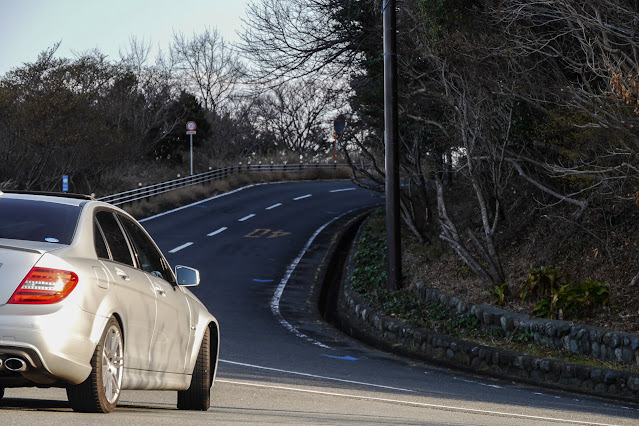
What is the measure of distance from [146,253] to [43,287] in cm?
191

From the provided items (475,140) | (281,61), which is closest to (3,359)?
(475,140)

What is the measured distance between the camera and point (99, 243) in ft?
20.7

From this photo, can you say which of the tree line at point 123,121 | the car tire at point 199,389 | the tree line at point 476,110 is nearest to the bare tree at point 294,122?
the tree line at point 123,121

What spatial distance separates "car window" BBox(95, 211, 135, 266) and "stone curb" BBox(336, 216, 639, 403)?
23.6 feet

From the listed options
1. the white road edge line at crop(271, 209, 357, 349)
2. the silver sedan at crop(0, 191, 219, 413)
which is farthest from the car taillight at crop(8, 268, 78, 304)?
the white road edge line at crop(271, 209, 357, 349)

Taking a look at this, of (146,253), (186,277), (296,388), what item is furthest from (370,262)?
(146,253)

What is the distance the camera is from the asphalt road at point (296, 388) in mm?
7480

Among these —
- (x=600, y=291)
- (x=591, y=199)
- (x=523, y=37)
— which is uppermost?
(x=523, y=37)

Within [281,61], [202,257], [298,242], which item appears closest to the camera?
[281,61]

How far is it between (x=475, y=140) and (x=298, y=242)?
43.6 feet

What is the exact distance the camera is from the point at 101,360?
5.86 m

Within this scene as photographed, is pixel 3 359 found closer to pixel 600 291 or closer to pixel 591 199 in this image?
pixel 600 291

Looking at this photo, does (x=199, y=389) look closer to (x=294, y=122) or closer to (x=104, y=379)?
(x=104, y=379)

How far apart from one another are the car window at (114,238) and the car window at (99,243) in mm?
84
